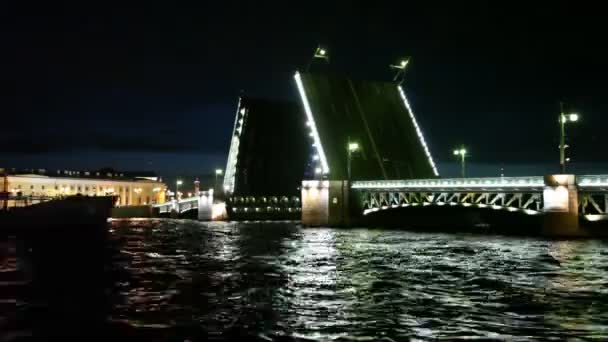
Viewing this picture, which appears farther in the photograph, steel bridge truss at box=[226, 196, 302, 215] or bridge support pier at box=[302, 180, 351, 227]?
steel bridge truss at box=[226, 196, 302, 215]

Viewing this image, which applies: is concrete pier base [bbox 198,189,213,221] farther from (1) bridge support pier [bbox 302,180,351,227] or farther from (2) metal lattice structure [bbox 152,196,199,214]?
(1) bridge support pier [bbox 302,180,351,227]

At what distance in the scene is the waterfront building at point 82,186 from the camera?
89.2 metres

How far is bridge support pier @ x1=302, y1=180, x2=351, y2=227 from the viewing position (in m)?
48.7

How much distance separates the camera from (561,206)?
102 feet

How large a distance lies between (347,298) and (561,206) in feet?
75.0

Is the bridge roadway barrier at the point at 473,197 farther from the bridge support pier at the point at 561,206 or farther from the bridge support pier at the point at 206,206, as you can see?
the bridge support pier at the point at 206,206

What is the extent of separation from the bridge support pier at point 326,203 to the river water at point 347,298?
28.5 metres

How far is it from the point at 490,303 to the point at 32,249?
1878 cm

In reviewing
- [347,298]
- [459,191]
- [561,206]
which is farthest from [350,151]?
[347,298]

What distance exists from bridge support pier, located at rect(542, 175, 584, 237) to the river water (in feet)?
37.4

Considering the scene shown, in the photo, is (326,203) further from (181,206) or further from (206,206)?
(181,206)

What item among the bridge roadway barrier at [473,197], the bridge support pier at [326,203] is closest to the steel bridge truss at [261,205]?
the bridge roadway barrier at [473,197]

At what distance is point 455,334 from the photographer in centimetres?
815

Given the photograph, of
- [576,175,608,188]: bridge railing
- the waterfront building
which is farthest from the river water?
the waterfront building
